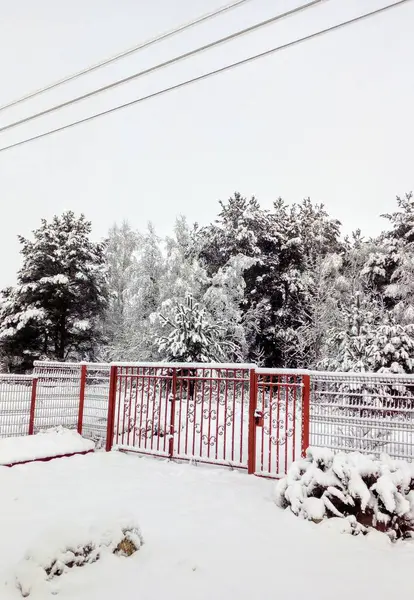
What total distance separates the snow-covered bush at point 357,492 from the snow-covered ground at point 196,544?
0.51 ft

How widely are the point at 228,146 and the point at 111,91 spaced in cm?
1051

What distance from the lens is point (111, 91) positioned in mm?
6898

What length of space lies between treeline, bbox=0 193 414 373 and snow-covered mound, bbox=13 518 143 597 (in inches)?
605

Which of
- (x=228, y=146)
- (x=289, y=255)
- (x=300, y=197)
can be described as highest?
(x=300, y=197)

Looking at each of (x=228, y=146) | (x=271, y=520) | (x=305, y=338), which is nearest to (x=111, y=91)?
(x=271, y=520)

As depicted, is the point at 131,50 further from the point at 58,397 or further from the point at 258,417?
the point at 58,397

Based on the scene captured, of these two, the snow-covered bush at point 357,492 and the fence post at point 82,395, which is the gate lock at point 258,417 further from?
the fence post at point 82,395

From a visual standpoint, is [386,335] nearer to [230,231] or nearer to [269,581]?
[269,581]

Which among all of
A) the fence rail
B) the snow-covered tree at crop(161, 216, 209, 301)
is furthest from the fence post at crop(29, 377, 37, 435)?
the snow-covered tree at crop(161, 216, 209, 301)

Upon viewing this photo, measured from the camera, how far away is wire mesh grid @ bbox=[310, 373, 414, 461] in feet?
17.0

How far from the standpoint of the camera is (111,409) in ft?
24.7

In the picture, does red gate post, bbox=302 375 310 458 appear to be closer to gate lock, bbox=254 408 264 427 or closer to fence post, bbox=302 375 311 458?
fence post, bbox=302 375 311 458

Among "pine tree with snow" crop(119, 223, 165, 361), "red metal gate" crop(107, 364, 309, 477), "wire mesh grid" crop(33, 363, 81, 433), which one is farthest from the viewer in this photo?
"pine tree with snow" crop(119, 223, 165, 361)

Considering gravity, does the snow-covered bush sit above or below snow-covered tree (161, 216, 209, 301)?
below
